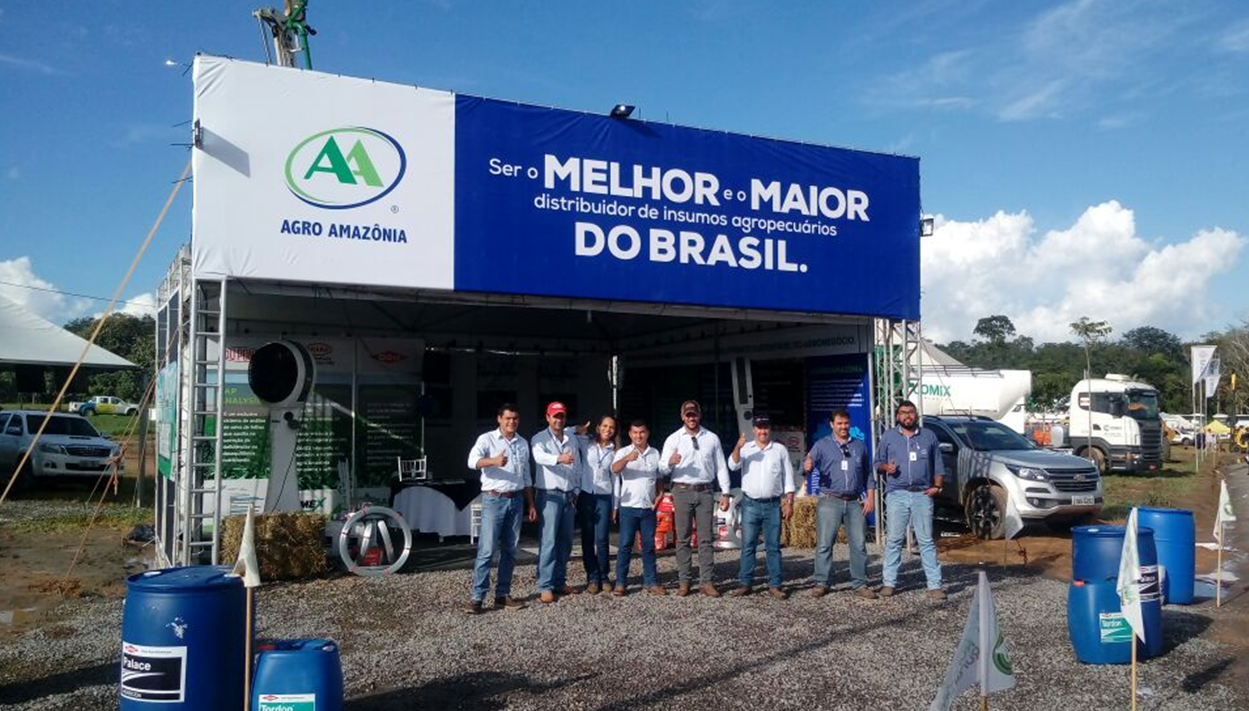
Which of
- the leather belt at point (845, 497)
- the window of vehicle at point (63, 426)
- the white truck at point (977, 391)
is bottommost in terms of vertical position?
the leather belt at point (845, 497)

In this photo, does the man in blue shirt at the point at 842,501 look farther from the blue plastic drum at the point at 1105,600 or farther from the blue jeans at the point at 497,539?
the blue jeans at the point at 497,539

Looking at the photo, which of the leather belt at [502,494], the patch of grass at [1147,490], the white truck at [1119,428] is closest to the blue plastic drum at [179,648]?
the leather belt at [502,494]

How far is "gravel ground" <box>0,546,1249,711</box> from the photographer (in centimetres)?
566

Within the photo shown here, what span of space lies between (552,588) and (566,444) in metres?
1.28

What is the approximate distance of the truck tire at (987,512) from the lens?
42.6 ft

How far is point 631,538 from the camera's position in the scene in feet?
28.2

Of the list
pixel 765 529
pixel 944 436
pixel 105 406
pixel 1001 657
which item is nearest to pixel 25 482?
pixel 765 529

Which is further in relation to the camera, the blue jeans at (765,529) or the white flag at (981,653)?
the blue jeans at (765,529)

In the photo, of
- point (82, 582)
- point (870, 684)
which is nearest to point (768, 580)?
point (870, 684)

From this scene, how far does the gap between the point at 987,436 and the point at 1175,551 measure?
5920mm

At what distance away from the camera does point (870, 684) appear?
5.95 metres

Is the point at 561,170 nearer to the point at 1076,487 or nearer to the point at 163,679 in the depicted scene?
the point at 163,679

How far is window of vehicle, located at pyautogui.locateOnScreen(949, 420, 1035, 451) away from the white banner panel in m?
8.57

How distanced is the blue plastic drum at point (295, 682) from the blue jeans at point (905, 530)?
566cm
